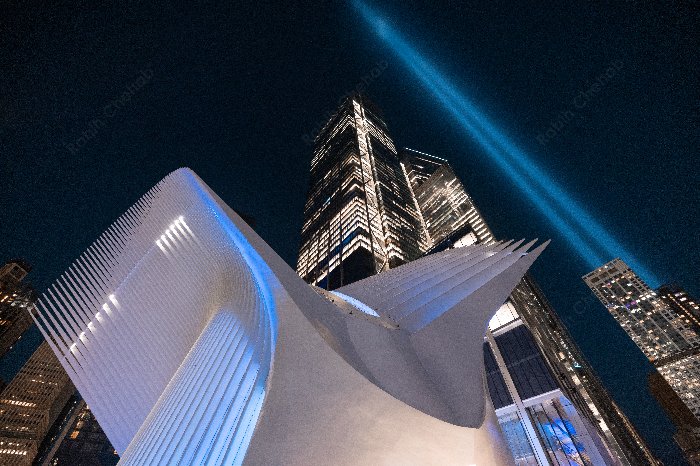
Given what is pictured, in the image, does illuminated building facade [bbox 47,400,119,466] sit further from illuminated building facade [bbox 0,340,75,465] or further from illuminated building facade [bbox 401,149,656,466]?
illuminated building facade [bbox 401,149,656,466]

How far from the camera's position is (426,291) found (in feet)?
41.7

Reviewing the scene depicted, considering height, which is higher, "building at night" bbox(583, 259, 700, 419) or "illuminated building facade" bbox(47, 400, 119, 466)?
"building at night" bbox(583, 259, 700, 419)

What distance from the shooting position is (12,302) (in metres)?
82.9

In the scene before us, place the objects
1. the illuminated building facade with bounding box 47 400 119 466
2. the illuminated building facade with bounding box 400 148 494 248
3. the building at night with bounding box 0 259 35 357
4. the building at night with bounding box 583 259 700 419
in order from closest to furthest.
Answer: the illuminated building facade with bounding box 400 148 494 248 → the illuminated building facade with bounding box 47 400 119 466 → the building at night with bounding box 0 259 35 357 → the building at night with bounding box 583 259 700 419

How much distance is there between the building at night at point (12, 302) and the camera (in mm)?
81688

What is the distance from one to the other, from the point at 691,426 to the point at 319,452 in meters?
126

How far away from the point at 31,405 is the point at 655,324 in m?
165

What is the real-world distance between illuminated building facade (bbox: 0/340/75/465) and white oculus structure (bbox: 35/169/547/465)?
85.4 m

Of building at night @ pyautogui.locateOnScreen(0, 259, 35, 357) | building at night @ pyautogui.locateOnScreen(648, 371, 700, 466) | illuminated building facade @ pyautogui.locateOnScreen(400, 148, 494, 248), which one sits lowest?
building at night @ pyautogui.locateOnScreen(648, 371, 700, 466)

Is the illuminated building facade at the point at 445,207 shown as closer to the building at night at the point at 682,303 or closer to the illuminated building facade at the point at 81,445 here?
the illuminated building facade at the point at 81,445

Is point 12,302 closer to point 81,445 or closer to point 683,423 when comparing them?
point 81,445

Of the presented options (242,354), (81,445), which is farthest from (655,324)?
(81,445)

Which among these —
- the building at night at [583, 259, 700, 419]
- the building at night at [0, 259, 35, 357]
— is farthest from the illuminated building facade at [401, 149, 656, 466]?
the building at night at [0, 259, 35, 357]

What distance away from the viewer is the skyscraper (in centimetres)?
2220
